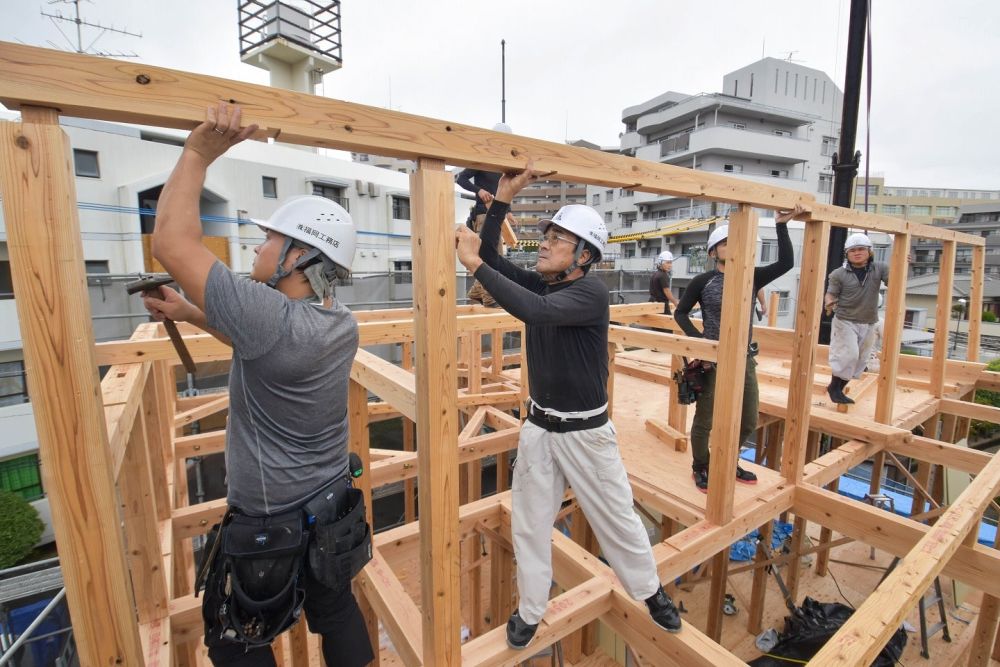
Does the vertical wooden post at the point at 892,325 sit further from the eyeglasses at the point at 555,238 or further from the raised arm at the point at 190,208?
the raised arm at the point at 190,208

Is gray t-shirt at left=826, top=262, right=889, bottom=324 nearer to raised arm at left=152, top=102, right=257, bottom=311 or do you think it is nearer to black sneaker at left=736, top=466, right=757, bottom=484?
black sneaker at left=736, top=466, right=757, bottom=484

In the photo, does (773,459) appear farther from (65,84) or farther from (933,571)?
(65,84)

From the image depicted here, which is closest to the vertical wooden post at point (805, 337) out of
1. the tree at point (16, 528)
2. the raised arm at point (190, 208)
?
the raised arm at point (190, 208)

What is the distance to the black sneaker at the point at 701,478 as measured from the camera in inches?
153

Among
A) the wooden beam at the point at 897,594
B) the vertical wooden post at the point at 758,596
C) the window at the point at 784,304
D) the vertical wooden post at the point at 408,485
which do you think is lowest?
the vertical wooden post at the point at 758,596

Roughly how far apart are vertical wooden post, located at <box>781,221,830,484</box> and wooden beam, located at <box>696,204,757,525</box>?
26.1 inches

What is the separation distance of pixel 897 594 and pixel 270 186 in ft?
57.9

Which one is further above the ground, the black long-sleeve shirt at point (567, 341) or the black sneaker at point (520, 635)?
the black long-sleeve shirt at point (567, 341)

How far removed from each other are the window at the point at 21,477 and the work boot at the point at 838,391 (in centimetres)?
1471

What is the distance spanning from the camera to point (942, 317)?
579 cm

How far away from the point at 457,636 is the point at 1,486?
43.6 feet

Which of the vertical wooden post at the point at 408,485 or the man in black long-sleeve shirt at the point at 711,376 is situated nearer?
the man in black long-sleeve shirt at the point at 711,376

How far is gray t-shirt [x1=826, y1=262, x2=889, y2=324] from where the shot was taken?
538 cm

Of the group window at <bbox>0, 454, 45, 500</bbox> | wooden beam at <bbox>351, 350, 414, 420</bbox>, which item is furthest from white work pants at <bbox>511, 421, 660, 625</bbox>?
window at <bbox>0, 454, 45, 500</bbox>
